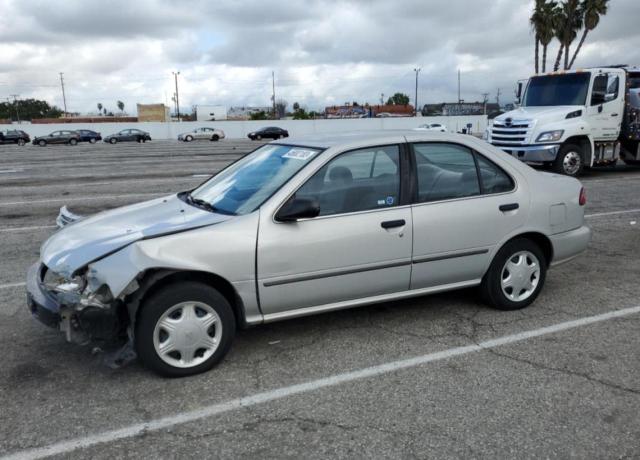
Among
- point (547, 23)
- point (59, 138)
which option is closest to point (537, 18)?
point (547, 23)

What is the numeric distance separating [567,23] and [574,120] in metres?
36.7

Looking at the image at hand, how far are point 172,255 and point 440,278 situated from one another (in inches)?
83.8

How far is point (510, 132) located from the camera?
14281 mm

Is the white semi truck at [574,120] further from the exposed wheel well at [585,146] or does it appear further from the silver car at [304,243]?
the silver car at [304,243]

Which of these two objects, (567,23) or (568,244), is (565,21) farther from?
(568,244)

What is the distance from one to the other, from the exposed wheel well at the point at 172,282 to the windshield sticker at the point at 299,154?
1.15 meters

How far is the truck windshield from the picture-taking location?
13984mm

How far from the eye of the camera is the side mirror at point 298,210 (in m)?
3.83

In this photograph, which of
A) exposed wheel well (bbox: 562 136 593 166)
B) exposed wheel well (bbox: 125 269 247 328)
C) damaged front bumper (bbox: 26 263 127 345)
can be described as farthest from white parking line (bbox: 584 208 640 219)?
damaged front bumper (bbox: 26 263 127 345)

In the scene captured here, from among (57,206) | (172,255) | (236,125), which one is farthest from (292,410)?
(236,125)

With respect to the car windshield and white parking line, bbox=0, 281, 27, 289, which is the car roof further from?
white parking line, bbox=0, 281, 27, 289

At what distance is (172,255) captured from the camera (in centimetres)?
357

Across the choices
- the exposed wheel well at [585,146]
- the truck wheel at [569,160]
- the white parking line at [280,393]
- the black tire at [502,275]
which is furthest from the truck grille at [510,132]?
the white parking line at [280,393]

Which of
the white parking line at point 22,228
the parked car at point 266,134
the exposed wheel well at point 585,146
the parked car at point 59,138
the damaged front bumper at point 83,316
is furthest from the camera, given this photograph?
the parked car at point 266,134
